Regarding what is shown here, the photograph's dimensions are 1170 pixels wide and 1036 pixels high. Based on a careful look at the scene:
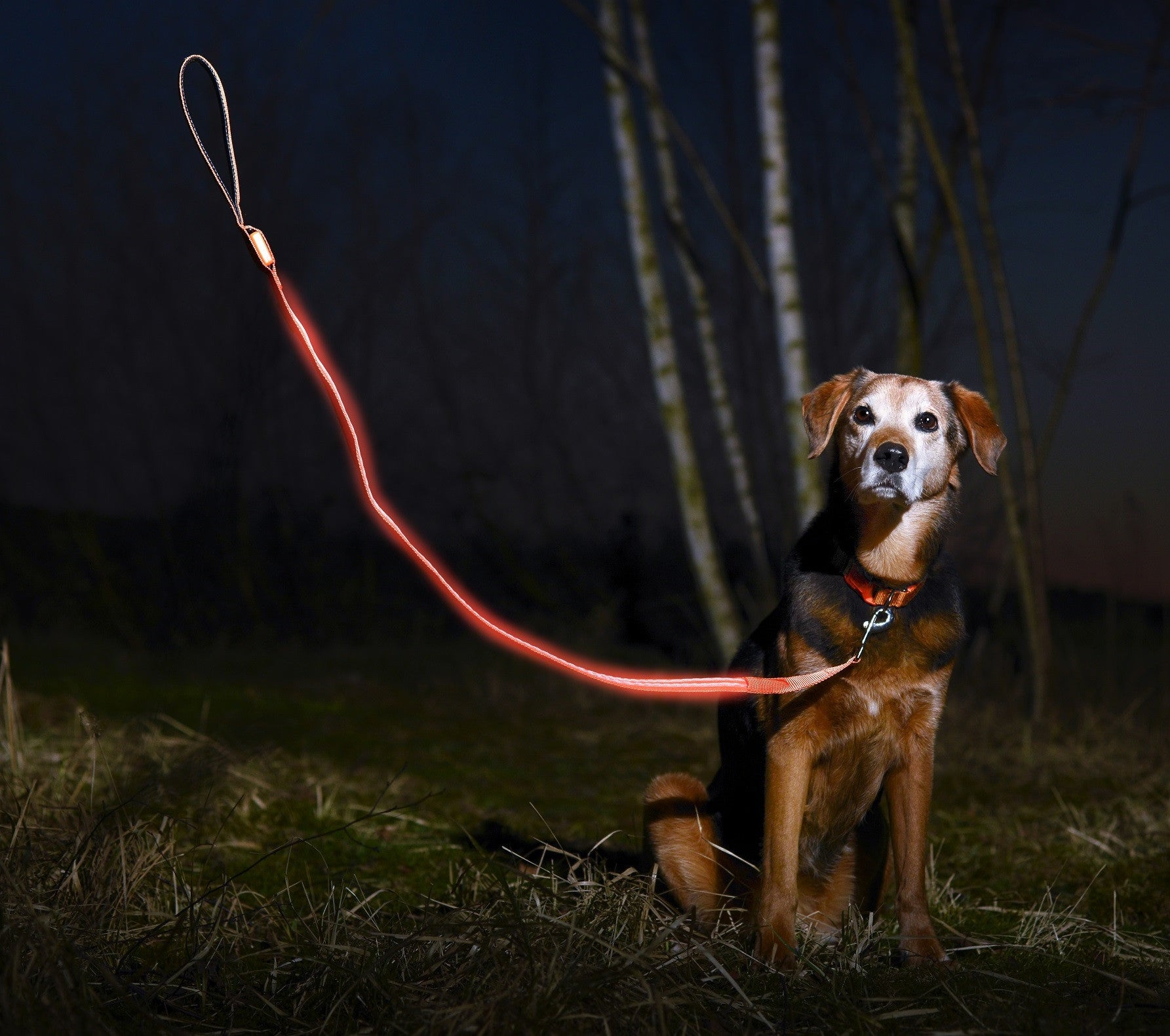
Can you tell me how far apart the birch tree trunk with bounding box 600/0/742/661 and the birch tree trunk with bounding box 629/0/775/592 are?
300 millimetres

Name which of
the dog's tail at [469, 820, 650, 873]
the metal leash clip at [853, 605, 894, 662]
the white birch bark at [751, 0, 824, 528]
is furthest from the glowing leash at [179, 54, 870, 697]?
the white birch bark at [751, 0, 824, 528]

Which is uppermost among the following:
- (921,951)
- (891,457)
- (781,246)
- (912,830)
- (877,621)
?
(781,246)

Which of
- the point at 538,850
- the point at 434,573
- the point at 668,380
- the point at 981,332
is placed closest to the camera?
the point at 434,573

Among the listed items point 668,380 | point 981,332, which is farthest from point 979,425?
point 668,380

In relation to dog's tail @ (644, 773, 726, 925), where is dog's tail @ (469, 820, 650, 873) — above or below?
below

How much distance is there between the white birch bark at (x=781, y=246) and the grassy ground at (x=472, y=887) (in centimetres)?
165

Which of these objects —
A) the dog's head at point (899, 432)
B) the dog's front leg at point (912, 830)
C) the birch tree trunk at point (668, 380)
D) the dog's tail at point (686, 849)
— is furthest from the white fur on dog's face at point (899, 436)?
the birch tree trunk at point (668, 380)

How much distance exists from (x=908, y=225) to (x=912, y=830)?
14.9 feet

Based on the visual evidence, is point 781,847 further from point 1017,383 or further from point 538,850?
point 1017,383

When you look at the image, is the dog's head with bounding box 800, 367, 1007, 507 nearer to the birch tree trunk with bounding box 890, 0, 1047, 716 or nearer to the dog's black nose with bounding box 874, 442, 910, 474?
the dog's black nose with bounding box 874, 442, 910, 474

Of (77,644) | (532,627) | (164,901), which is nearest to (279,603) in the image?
→ (77,644)

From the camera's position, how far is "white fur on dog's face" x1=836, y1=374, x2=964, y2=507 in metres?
2.65

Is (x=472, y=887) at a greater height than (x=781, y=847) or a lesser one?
lesser

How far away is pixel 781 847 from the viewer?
8.20 feet
